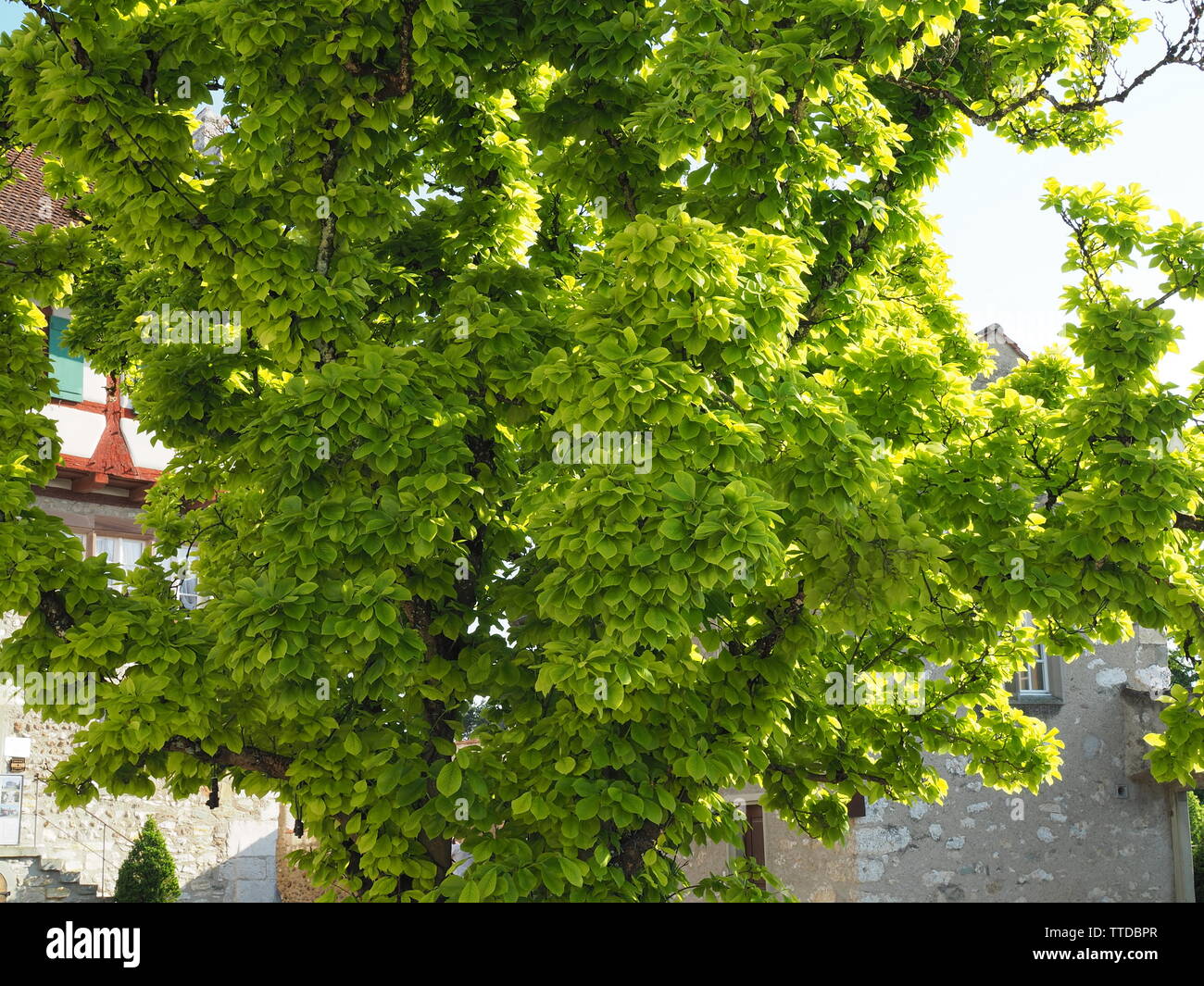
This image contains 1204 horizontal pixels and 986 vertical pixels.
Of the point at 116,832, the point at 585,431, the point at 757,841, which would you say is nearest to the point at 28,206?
the point at 116,832

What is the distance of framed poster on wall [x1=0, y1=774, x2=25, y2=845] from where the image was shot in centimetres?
1519

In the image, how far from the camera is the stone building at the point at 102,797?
1535cm

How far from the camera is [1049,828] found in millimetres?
14039

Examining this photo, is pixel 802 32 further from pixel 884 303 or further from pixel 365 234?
pixel 365 234

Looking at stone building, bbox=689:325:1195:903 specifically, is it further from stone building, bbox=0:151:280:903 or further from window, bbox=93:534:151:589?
window, bbox=93:534:151:589

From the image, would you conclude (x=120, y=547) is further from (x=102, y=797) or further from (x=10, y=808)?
(x=10, y=808)

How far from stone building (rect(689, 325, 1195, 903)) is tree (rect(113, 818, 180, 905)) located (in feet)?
24.4

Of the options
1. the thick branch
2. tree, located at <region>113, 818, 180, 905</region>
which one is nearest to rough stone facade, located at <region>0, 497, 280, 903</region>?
tree, located at <region>113, 818, 180, 905</region>

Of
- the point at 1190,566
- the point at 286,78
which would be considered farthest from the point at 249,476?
the point at 1190,566

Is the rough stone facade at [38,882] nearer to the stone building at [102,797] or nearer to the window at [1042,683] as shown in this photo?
the stone building at [102,797]

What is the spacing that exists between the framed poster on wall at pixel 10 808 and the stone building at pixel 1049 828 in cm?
895

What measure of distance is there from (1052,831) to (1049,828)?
6cm

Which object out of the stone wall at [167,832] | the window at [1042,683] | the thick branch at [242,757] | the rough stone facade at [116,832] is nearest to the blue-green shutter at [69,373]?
the rough stone facade at [116,832]

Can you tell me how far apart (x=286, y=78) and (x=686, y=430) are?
3636 millimetres
